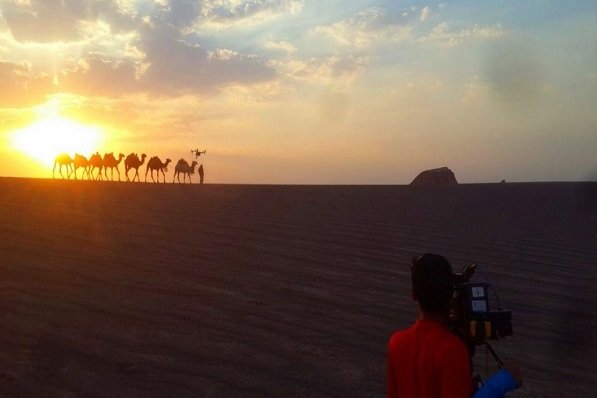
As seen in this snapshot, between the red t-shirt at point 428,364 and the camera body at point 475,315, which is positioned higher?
the camera body at point 475,315

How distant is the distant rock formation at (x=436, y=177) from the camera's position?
38062 millimetres

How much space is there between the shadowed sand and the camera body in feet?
11.8

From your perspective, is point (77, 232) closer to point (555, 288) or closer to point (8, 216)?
point (8, 216)

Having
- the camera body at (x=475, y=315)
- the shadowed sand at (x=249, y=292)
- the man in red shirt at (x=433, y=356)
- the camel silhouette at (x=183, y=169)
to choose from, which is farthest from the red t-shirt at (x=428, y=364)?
the camel silhouette at (x=183, y=169)

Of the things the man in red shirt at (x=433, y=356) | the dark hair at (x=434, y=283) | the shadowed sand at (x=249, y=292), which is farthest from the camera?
the shadowed sand at (x=249, y=292)

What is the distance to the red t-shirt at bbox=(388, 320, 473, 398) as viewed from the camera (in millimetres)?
2809

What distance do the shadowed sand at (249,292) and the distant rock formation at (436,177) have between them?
18.8 meters

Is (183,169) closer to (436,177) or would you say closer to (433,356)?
(436,177)

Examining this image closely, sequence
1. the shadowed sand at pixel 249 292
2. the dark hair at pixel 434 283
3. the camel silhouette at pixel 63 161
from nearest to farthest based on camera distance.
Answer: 1. the dark hair at pixel 434 283
2. the shadowed sand at pixel 249 292
3. the camel silhouette at pixel 63 161

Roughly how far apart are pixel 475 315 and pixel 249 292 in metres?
6.88

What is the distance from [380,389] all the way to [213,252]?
598 centimetres

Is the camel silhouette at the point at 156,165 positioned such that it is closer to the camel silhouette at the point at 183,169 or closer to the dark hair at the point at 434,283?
the camel silhouette at the point at 183,169

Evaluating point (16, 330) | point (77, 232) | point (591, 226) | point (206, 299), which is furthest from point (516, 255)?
point (16, 330)

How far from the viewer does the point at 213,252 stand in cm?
1232
